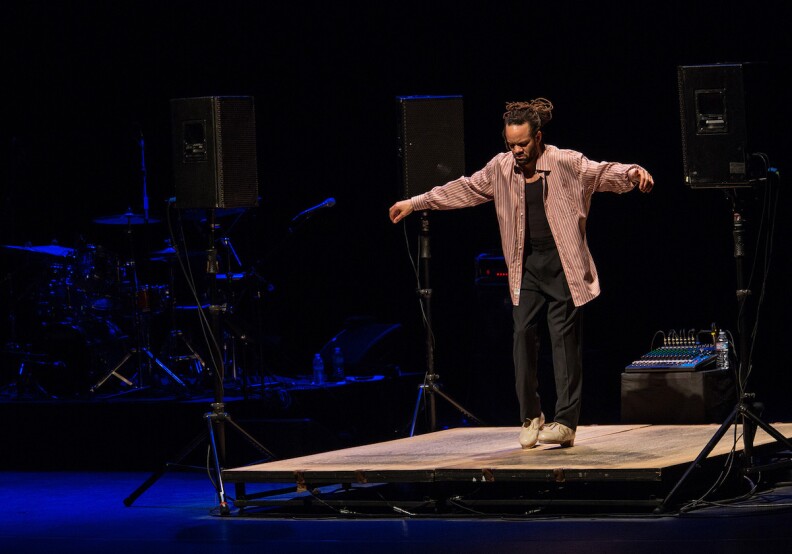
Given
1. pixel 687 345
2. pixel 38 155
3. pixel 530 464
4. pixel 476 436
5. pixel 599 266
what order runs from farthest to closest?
pixel 38 155, pixel 599 266, pixel 687 345, pixel 476 436, pixel 530 464

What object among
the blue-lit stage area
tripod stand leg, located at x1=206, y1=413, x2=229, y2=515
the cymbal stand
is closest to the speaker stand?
the blue-lit stage area

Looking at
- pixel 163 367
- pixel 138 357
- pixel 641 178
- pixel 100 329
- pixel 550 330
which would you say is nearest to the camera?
Answer: pixel 641 178

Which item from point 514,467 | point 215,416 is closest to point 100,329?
point 215,416

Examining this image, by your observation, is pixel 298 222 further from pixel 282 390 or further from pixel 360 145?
pixel 360 145

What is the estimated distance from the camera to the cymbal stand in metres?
9.14

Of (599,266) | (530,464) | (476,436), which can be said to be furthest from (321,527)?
(599,266)

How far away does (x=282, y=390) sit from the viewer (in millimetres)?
8633

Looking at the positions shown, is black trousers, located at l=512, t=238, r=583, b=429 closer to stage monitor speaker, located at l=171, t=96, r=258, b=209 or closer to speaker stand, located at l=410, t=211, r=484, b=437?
speaker stand, located at l=410, t=211, r=484, b=437

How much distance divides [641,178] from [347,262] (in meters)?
5.40

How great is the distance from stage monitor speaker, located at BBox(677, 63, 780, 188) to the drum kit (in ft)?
13.0

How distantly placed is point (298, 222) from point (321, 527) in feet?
10.4

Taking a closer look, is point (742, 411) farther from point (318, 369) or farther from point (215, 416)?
point (318, 369)

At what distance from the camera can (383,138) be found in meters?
10.5

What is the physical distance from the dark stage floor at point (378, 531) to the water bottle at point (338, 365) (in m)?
3.05
